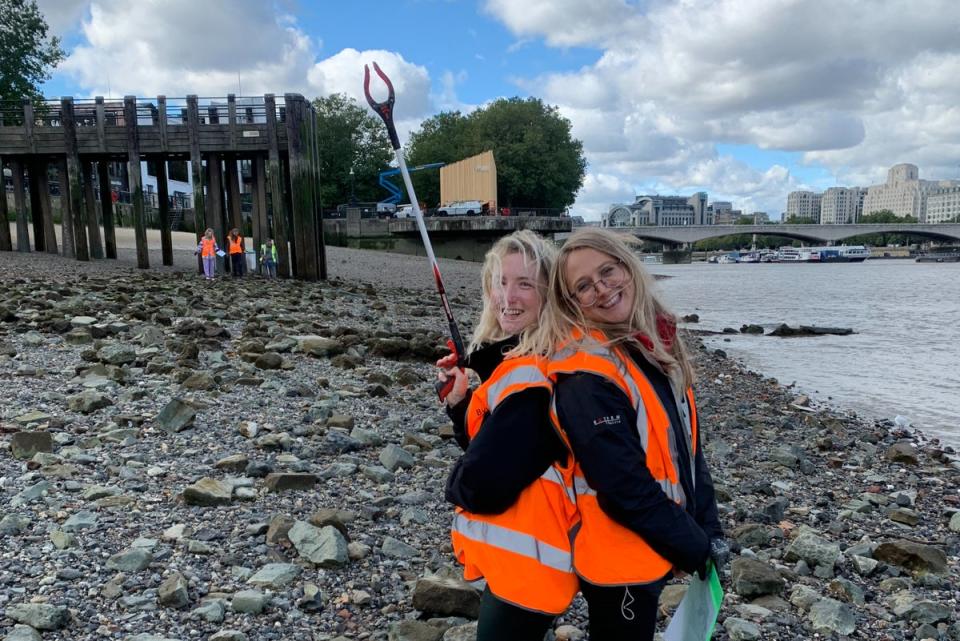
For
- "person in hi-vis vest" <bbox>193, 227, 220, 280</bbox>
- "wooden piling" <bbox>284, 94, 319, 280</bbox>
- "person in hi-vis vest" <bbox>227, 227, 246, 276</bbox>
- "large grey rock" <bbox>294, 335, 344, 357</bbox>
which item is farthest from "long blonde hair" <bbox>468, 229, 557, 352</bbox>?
"person in hi-vis vest" <bbox>227, 227, 246, 276</bbox>

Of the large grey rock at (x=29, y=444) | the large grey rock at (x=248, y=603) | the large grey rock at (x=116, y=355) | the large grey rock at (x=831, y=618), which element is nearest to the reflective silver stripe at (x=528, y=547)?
the large grey rock at (x=248, y=603)

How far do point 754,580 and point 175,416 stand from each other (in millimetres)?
4538

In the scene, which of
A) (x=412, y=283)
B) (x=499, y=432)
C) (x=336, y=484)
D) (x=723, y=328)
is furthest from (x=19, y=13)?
(x=499, y=432)

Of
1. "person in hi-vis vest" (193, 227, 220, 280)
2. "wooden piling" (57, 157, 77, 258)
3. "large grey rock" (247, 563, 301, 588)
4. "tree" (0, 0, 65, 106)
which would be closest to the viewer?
"large grey rock" (247, 563, 301, 588)

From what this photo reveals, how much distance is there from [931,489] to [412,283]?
2207 centimetres

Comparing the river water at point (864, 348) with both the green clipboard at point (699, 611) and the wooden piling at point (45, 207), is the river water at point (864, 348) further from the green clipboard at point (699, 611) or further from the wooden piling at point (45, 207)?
the wooden piling at point (45, 207)

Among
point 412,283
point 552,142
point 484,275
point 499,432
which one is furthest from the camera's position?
point 552,142

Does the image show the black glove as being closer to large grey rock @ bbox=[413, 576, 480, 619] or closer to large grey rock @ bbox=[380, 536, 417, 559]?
large grey rock @ bbox=[413, 576, 480, 619]

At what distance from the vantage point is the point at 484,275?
2.78 metres

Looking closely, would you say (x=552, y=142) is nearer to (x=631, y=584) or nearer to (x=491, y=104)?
(x=491, y=104)

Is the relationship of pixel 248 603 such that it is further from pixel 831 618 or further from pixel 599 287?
pixel 831 618

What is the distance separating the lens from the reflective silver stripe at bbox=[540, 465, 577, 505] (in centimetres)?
217

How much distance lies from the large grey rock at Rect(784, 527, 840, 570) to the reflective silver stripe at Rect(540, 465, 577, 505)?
3358 millimetres

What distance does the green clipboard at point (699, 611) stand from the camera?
2406 millimetres
